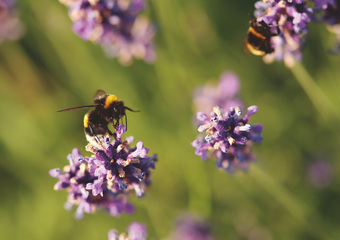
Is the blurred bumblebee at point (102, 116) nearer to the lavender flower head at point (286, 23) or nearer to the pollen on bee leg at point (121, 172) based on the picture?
the pollen on bee leg at point (121, 172)

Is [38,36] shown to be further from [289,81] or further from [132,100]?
[289,81]

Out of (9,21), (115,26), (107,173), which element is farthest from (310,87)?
(9,21)

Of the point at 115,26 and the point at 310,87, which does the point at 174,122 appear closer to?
the point at 115,26

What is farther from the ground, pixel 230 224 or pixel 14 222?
pixel 14 222

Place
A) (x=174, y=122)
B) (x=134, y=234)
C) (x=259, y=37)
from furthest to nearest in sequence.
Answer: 1. (x=174, y=122)
2. (x=259, y=37)
3. (x=134, y=234)

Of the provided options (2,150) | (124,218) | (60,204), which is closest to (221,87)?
(124,218)

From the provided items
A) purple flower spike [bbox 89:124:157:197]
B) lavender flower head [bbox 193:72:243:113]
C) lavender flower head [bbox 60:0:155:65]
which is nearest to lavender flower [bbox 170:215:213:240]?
lavender flower head [bbox 193:72:243:113]
